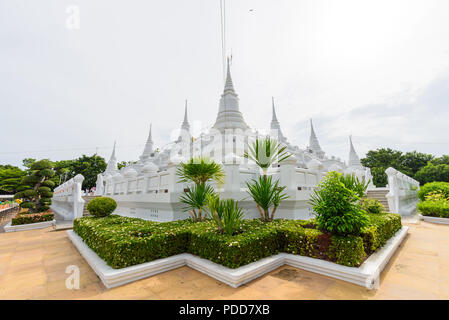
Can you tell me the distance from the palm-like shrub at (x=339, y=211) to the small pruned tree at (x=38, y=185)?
52.6 feet

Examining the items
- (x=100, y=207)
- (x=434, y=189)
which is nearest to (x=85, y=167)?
(x=100, y=207)

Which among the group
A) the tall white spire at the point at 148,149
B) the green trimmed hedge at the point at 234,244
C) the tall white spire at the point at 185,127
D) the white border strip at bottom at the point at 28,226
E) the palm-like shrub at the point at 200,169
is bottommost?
the white border strip at bottom at the point at 28,226

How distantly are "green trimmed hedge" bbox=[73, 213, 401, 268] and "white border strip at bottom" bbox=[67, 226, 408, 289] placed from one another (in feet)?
0.40

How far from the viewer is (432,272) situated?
4188mm

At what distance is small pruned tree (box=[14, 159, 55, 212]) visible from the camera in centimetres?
1327

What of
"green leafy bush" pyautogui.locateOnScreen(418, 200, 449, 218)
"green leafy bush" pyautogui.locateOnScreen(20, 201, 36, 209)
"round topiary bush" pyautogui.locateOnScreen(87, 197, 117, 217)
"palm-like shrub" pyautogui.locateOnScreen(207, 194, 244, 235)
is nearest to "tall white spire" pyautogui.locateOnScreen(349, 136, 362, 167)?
"green leafy bush" pyautogui.locateOnScreen(418, 200, 449, 218)

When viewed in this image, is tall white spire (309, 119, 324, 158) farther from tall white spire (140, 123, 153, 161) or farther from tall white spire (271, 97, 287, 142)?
tall white spire (140, 123, 153, 161)

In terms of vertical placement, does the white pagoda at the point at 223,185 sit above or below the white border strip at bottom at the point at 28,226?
above

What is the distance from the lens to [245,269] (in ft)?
12.6

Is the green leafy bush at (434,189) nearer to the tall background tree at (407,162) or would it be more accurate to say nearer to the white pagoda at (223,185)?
the white pagoda at (223,185)

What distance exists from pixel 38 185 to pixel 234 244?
50.9 ft

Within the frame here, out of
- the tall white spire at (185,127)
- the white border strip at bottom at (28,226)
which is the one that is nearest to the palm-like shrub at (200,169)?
the white border strip at bottom at (28,226)

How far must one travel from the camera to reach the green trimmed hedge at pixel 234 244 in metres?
3.98
